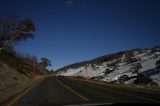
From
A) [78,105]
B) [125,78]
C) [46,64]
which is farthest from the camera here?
[46,64]

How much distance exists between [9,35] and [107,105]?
37.0m

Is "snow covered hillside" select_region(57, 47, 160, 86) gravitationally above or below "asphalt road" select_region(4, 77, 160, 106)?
above

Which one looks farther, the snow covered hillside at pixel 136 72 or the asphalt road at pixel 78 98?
the snow covered hillside at pixel 136 72

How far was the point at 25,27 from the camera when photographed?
1679 inches

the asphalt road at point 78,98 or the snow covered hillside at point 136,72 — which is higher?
the snow covered hillside at point 136,72

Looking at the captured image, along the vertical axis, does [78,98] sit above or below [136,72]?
below

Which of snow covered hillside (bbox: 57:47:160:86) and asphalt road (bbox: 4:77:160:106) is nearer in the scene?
asphalt road (bbox: 4:77:160:106)

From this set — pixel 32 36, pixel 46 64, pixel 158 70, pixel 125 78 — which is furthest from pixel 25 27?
pixel 46 64

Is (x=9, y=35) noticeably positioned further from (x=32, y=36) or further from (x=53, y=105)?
(x=53, y=105)

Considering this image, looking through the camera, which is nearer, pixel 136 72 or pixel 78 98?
pixel 78 98

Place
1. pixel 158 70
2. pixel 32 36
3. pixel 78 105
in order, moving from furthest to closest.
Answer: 1. pixel 32 36
2. pixel 158 70
3. pixel 78 105

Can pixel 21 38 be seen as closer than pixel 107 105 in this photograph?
No

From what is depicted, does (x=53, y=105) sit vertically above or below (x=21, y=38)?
A: below

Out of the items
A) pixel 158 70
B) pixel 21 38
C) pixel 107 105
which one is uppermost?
pixel 21 38
